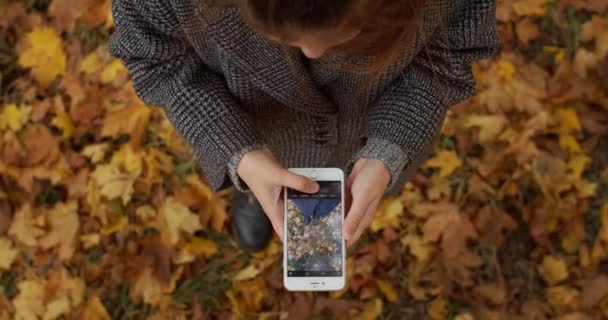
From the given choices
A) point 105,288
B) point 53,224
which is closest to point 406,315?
point 105,288

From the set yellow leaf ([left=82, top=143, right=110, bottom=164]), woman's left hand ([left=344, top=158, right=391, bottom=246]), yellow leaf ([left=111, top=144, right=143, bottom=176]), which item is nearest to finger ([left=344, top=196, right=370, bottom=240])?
woman's left hand ([left=344, top=158, right=391, bottom=246])

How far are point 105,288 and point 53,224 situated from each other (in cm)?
25

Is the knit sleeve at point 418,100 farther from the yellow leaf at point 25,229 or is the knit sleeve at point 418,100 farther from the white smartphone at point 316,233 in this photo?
the yellow leaf at point 25,229

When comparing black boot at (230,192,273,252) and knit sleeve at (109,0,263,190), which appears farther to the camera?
black boot at (230,192,273,252)

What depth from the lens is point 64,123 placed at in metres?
1.87

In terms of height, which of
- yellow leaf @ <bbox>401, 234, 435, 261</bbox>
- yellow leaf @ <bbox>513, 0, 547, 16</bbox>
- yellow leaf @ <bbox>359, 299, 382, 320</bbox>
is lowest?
yellow leaf @ <bbox>359, 299, 382, 320</bbox>

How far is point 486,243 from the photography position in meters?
1.76

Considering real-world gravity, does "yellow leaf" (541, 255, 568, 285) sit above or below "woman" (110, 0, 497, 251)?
below

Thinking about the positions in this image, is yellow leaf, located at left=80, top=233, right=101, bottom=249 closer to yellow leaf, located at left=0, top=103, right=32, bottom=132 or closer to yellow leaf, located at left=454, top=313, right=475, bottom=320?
yellow leaf, located at left=0, top=103, right=32, bottom=132

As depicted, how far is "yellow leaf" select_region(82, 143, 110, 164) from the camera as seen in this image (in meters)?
1.83

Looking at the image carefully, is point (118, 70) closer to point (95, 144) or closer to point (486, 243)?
point (95, 144)

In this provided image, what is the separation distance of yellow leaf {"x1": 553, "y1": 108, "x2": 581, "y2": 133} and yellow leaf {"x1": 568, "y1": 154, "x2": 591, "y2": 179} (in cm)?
9

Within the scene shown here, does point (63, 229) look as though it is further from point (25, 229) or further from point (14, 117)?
point (14, 117)

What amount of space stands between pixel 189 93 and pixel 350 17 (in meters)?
0.47
